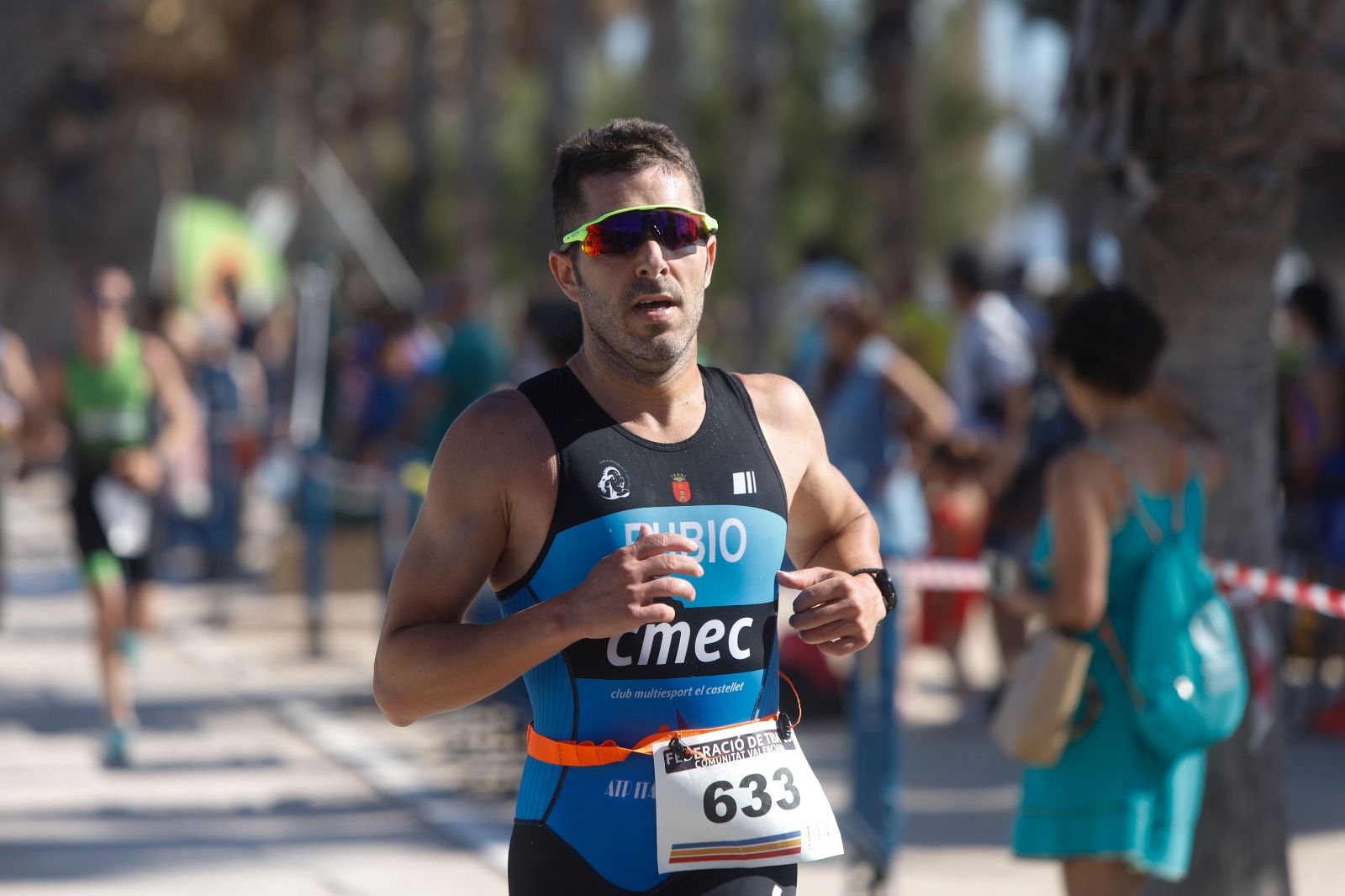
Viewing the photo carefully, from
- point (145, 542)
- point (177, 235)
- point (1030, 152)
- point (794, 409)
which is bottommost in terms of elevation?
point (794, 409)

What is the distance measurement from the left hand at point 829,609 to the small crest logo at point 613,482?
11.5 inches

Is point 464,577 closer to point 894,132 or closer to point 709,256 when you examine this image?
point 709,256

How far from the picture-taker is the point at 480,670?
2.83m

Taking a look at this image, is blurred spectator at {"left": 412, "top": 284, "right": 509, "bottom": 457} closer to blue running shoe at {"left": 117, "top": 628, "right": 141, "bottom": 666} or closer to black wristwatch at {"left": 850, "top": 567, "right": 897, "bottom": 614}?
blue running shoe at {"left": 117, "top": 628, "right": 141, "bottom": 666}

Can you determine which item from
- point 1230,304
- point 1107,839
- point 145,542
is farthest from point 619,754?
point 145,542

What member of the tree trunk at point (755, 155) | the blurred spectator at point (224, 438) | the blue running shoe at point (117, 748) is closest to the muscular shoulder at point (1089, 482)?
the blue running shoe at point (117, 748)

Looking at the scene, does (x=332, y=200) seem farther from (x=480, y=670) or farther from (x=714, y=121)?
(x=480, y=670)

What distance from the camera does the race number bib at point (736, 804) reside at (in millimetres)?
2918

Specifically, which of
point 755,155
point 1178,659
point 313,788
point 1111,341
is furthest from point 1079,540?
point 755,155

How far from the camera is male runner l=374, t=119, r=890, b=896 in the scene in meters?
2.90

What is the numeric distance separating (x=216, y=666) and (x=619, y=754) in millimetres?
8190

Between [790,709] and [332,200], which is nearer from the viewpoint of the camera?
[790,709]

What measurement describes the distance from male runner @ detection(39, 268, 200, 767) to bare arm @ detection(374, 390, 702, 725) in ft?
19.0

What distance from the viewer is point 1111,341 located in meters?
4.41
